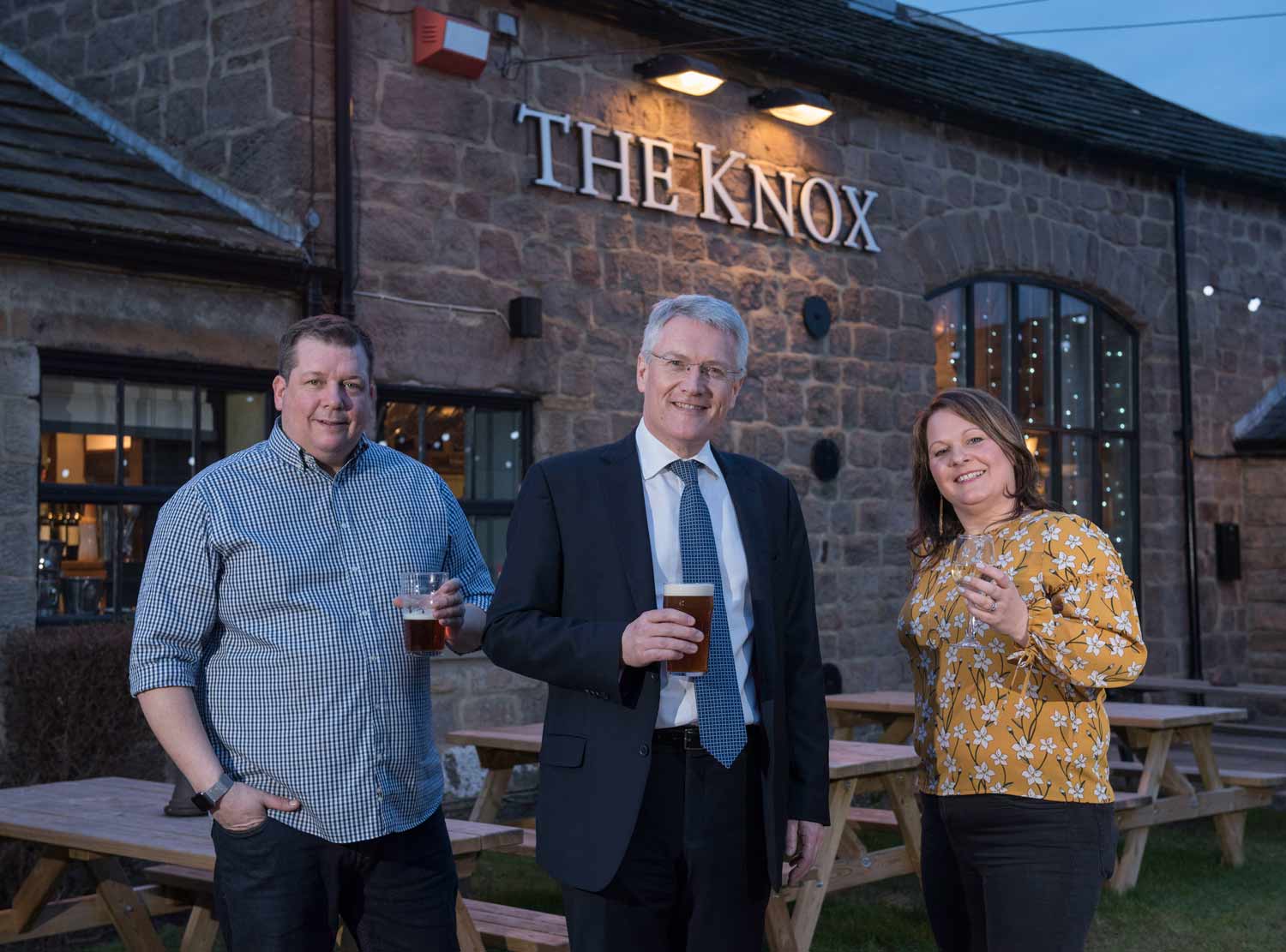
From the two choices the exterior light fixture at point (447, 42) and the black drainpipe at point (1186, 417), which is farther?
the black drainpipe at point (1186, 417)

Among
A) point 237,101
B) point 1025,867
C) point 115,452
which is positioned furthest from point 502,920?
point 237,101

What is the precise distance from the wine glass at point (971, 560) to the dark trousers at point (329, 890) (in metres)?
1.22

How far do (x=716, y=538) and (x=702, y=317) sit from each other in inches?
17.7

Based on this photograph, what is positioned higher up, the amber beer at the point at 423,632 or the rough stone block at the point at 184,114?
the rough stone block at the point at 184,114

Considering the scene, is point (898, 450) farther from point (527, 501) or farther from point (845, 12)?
point (527, 501)

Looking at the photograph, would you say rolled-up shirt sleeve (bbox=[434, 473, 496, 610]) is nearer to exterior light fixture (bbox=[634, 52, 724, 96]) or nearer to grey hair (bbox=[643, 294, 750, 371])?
grey hair (bbox=[643, 294, 750, 371])

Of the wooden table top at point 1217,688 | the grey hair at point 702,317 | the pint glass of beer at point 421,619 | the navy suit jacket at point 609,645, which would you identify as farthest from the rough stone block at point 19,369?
the wooden table top at point 1217,688

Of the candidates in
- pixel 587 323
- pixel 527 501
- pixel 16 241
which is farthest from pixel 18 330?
pixel 527 501

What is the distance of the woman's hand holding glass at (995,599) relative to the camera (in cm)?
306

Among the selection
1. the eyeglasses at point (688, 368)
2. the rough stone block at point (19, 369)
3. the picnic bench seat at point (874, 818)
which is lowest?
the picnic bench seat at point (874, 818)

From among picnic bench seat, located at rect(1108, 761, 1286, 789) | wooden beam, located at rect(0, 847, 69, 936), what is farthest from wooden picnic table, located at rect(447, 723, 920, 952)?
picnic bench seat, located at rect(1108, 761, 1286, 789)

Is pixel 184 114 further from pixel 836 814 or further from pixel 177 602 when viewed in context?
pixel 177 602

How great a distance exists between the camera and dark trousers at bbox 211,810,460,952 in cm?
304

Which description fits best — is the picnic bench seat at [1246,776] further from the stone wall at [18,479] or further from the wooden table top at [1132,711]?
the stone wall at [18,479]
